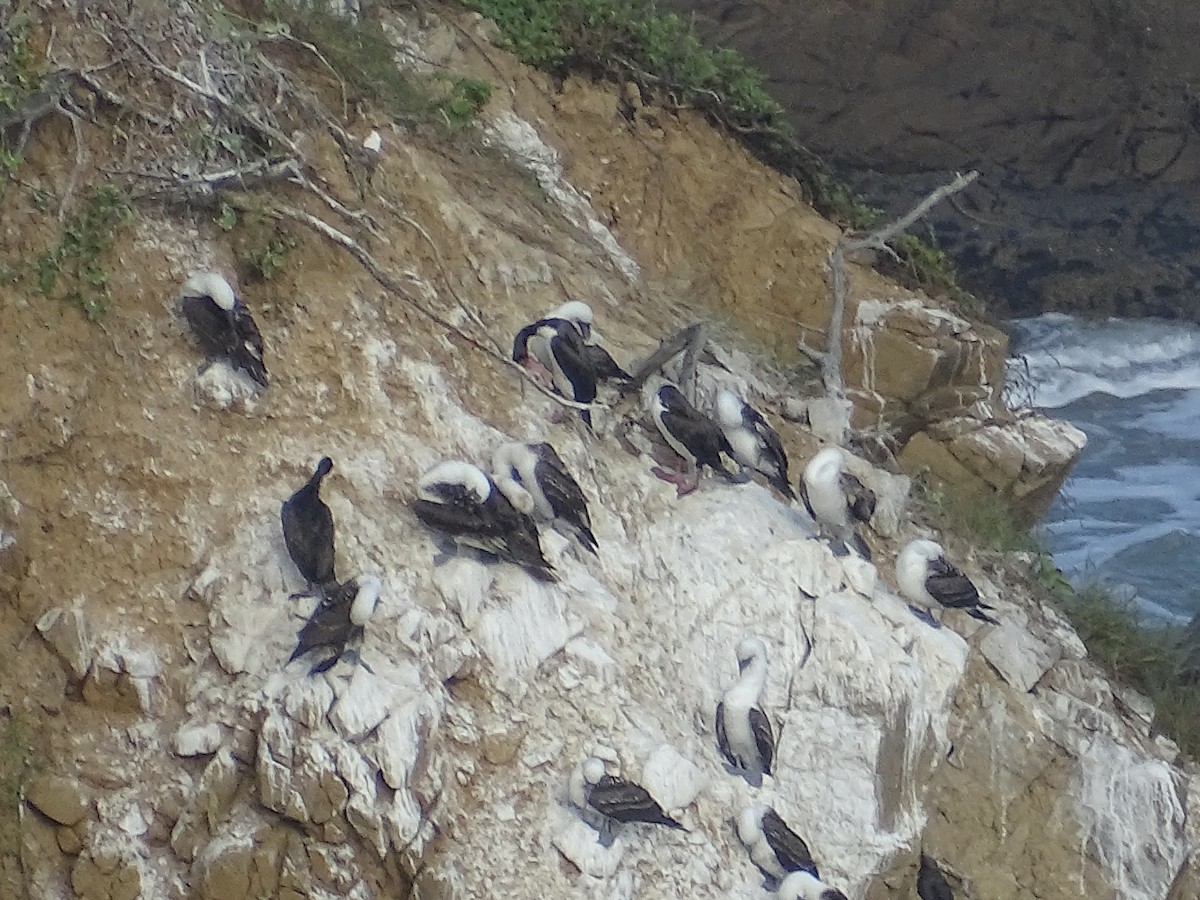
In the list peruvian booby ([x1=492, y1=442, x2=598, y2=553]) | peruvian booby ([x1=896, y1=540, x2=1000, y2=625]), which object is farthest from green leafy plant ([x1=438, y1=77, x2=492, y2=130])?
peruvian booby ([x1=896, y1=540, x2=1000, y2=625])

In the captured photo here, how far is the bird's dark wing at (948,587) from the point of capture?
671 centimetres

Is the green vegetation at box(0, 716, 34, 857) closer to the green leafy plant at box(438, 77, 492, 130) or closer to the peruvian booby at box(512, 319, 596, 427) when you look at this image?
the peruvian booby at box(512, 319, 596, 427)

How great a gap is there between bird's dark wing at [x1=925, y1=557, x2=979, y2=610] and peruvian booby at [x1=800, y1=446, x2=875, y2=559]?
0.35 meters

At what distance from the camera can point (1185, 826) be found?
7.32 m

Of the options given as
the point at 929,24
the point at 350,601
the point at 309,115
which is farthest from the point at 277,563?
the point at 929,24

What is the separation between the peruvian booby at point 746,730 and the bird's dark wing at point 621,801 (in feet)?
2.33

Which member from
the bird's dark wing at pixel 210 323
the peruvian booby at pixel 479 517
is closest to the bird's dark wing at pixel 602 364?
the peruvian booby at pixel 479 517

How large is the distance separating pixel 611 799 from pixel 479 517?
1196mm

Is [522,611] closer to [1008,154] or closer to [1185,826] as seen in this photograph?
[1185,826]

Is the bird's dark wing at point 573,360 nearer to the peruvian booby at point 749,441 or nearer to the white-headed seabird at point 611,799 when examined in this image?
the peruvian booby at point 749,441

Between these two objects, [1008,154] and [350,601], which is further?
[1008,154]


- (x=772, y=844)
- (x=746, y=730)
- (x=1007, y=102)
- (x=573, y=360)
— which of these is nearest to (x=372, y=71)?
(x=573, y=360)

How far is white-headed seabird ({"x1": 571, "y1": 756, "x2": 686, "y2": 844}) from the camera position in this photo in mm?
5137

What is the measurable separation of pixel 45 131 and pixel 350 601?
104 inches
